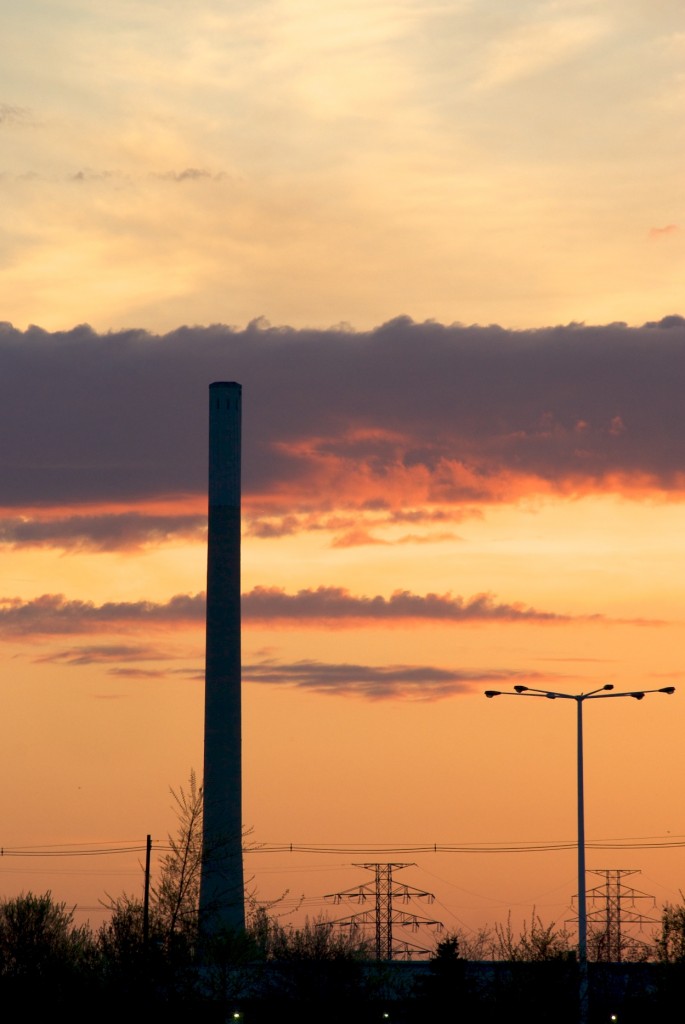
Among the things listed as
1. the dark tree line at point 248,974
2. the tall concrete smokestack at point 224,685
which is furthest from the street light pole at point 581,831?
the tall concrete smokestack at point 224,685

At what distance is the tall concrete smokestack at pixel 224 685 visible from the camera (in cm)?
9988

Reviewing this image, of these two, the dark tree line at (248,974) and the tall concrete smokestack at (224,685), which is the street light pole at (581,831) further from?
the tall concrete smokestack at (224,685)

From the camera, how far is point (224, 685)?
101 meters

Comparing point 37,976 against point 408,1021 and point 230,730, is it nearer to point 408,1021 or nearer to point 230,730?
point 408,1021

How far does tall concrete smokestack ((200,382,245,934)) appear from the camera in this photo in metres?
99.9

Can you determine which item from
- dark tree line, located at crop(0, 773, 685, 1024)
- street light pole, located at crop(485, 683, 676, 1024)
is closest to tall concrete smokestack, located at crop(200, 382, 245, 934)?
dark tree line, located at crop(0, 773, 685, 1024)

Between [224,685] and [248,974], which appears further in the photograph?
[224,685]

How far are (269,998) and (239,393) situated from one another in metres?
53.4

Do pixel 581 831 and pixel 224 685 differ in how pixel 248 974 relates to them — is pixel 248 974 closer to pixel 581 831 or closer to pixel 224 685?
pixel 581 831

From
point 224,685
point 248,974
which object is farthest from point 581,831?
point 224,685

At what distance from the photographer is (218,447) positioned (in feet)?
343

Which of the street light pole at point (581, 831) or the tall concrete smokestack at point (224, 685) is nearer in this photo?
the street light pole at point (581, 831)

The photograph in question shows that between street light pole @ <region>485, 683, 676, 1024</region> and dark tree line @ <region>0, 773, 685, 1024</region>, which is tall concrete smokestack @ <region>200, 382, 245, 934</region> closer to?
dark tree line @ <region>0, 773, 685, 1024</region>

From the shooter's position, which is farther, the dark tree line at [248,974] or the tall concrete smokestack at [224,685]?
the tall concrete smokestack at [224,685]
